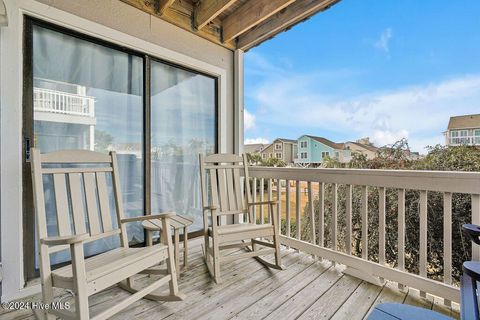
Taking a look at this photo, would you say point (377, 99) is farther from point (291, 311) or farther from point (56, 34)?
point (56, 34)

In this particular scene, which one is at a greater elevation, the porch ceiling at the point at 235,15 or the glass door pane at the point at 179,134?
the porch ceiling at the point at 235,15

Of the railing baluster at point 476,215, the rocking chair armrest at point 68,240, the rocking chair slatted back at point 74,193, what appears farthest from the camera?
the railing baluster at point 476,215

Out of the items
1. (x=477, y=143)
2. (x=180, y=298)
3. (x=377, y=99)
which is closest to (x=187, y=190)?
(x=180, y=298)

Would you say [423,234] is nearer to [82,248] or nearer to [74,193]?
[82,248]

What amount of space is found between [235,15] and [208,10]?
0.46m

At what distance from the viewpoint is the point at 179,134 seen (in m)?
2.90

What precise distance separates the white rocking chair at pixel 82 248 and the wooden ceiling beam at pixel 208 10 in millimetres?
1819

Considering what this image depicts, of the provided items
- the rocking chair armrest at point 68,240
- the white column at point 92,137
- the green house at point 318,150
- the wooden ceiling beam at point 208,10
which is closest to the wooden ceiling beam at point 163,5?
the wooden ceiling beam at point 208,10

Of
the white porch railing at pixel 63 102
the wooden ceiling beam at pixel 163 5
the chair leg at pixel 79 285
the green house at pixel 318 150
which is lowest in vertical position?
the chair leg at pixel 79 285

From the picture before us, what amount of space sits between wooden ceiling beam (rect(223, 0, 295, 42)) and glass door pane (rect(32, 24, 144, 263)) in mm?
1218

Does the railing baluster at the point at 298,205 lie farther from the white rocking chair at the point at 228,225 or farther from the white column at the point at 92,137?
the white column at the point at 92,137

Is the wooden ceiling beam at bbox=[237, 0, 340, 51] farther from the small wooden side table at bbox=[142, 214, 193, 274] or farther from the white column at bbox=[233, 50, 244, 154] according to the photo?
the small wooden side table at bbox=[142, 214, 193, 274]

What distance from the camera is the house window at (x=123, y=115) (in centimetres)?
198

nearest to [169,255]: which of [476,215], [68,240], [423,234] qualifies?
[68,240]
